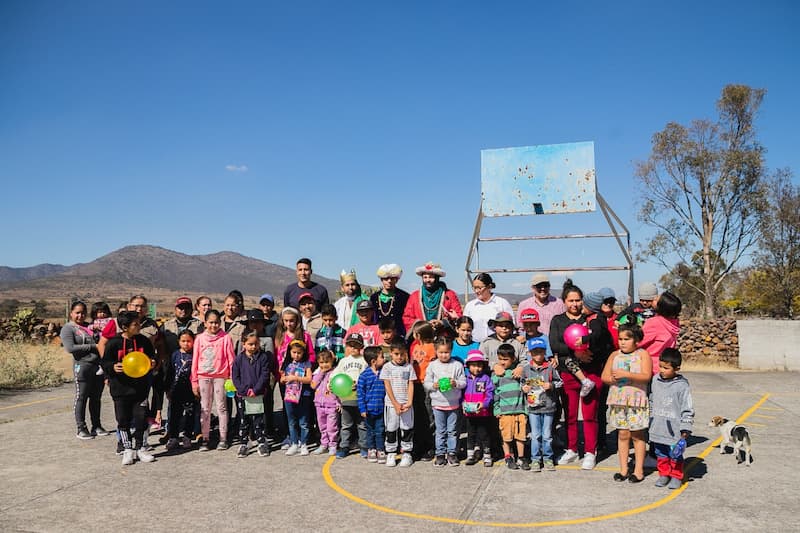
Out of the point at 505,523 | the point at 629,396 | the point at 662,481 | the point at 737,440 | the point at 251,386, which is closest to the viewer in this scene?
the point at 505,523

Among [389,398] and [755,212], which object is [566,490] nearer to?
[389,398]

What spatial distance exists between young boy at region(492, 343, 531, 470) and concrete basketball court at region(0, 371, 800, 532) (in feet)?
0.74

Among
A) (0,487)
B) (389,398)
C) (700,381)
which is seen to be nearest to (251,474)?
(389,398)

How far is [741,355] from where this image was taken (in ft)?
51.4

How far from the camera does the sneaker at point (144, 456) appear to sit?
6.55m

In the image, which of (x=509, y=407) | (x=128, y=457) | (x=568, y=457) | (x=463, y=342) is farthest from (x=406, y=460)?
(x=128, y=457)

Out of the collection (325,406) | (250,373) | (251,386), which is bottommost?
(325,406)

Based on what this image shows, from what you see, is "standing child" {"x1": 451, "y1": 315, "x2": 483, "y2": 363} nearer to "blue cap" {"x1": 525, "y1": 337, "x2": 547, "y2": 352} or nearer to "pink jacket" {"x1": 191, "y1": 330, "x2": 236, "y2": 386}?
"blue cap" {"x1": 525, "y1": 337, "x2": 547, "y2": 352}

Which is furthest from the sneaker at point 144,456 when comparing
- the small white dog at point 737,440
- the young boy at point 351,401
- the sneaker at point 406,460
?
the small white dog at point 737,440

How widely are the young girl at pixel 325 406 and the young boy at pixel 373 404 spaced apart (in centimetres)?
42

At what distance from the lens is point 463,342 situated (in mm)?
6750

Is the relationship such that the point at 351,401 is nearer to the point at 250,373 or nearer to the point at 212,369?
the point at 250,373

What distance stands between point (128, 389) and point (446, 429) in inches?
134

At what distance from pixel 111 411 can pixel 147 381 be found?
165 inches
